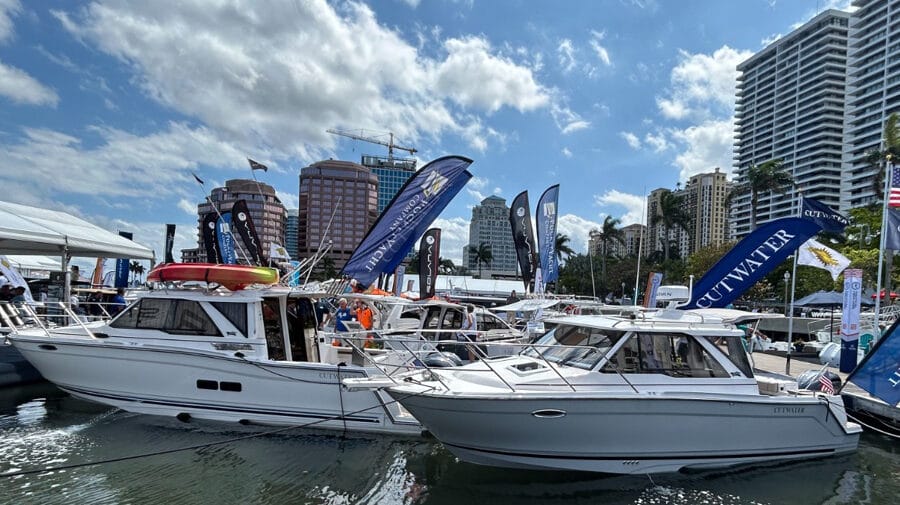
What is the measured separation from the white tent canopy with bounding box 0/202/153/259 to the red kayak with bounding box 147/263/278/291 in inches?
308

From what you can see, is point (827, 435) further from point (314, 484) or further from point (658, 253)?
point (658, 253)

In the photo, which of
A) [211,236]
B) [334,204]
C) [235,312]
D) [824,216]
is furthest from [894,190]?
[334,204]

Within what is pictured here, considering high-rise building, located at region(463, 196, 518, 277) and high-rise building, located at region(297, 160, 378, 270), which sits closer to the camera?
high-rise building, located at region(297, 160, 378, 270)

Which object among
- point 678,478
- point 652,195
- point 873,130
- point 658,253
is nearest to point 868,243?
point 678,478

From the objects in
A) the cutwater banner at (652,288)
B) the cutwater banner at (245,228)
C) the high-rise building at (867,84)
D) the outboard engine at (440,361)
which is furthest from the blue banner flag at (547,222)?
the high-rise building at (867,84)

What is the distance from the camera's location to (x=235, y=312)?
9.51 metres

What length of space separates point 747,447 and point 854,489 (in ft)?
5.15

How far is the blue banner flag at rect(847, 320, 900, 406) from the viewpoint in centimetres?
904

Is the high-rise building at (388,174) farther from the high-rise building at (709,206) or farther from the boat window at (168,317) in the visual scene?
the boat window at (168,317)

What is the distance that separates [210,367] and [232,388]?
52 cm

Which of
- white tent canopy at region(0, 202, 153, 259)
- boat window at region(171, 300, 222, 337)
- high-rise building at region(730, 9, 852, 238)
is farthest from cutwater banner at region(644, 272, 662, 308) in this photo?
high-rise building at region(730, 9, 852, 238)

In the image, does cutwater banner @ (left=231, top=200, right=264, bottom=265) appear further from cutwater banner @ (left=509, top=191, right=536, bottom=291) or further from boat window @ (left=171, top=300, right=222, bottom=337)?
cutwater banner @ (left=509, top=191, right=536, bottom=291)

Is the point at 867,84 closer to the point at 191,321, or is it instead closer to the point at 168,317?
the point at 191,321

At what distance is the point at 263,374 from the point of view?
9062 mm
